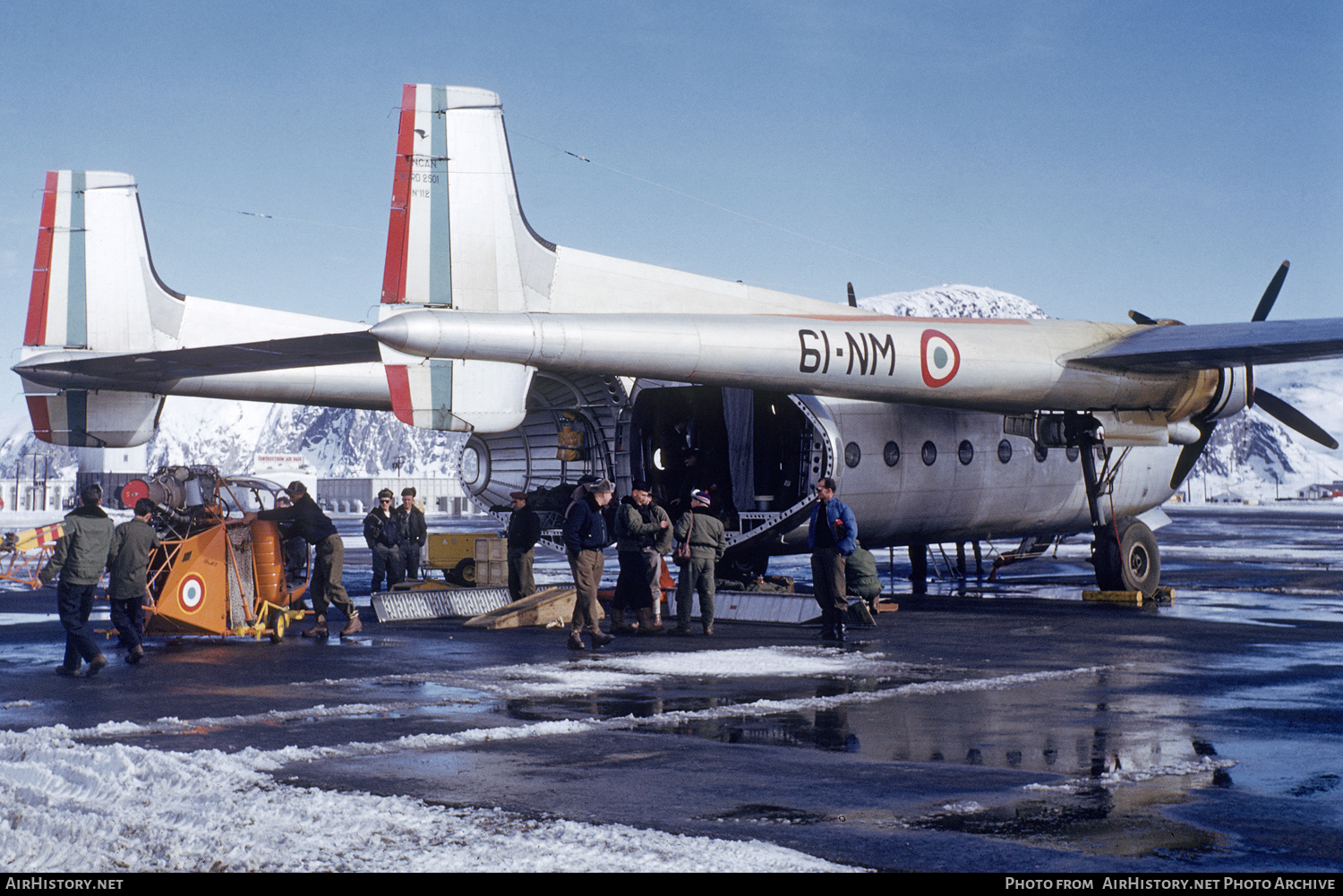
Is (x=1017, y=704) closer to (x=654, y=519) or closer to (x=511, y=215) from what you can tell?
(x=654, y=519)

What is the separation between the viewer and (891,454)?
20.4 m

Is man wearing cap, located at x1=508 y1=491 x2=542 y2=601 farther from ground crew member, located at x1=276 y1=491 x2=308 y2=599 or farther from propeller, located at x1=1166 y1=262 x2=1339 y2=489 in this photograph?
propeller, located at x1=1166 y1=262 x2=1339 y2=489

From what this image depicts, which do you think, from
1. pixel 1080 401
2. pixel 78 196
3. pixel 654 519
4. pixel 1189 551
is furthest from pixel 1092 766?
pixel 1189 551

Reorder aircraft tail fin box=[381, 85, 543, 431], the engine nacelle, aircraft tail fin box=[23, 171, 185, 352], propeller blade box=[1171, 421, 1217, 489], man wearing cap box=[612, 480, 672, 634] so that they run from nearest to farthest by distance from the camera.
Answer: aircraft tail fin box=[381, 85, 543, 431]
man wearing cap box=[612, 480, 672, 634]
aircraft tail fin box=[23, 171, 185, 352]
the engine nacelle
propeller blade box=[1171, 421, 1217, 489]

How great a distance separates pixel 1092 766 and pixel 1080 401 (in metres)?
12.8

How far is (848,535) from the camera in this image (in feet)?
51.5

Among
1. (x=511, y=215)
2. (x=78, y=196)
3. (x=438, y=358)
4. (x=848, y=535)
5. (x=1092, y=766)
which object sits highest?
(x=78, y=196)

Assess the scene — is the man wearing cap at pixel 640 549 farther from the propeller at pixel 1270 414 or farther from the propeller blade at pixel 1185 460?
the propeller blade at pixel 1185 460

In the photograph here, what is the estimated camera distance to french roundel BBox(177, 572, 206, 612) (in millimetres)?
15438

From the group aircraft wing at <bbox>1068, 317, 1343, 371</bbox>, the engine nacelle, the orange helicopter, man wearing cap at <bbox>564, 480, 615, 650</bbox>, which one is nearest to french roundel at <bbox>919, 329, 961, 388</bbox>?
aircraft wing at <bbox>1068, 317, 1343, 371</bbox>

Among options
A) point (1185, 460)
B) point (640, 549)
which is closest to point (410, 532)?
point (640, 549)

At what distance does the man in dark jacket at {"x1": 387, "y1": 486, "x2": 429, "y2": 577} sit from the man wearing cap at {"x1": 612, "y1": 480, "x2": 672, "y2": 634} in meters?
6.56

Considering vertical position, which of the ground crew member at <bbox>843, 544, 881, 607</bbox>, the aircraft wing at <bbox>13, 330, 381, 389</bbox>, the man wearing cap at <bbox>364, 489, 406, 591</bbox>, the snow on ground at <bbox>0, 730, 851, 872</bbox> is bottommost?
the snow on ground at <bbox>0, 730, 851, 872</bbox>

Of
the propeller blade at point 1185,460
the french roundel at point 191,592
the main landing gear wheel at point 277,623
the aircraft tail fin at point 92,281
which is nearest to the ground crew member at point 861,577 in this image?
the main landing gear wheel at point 277,623
